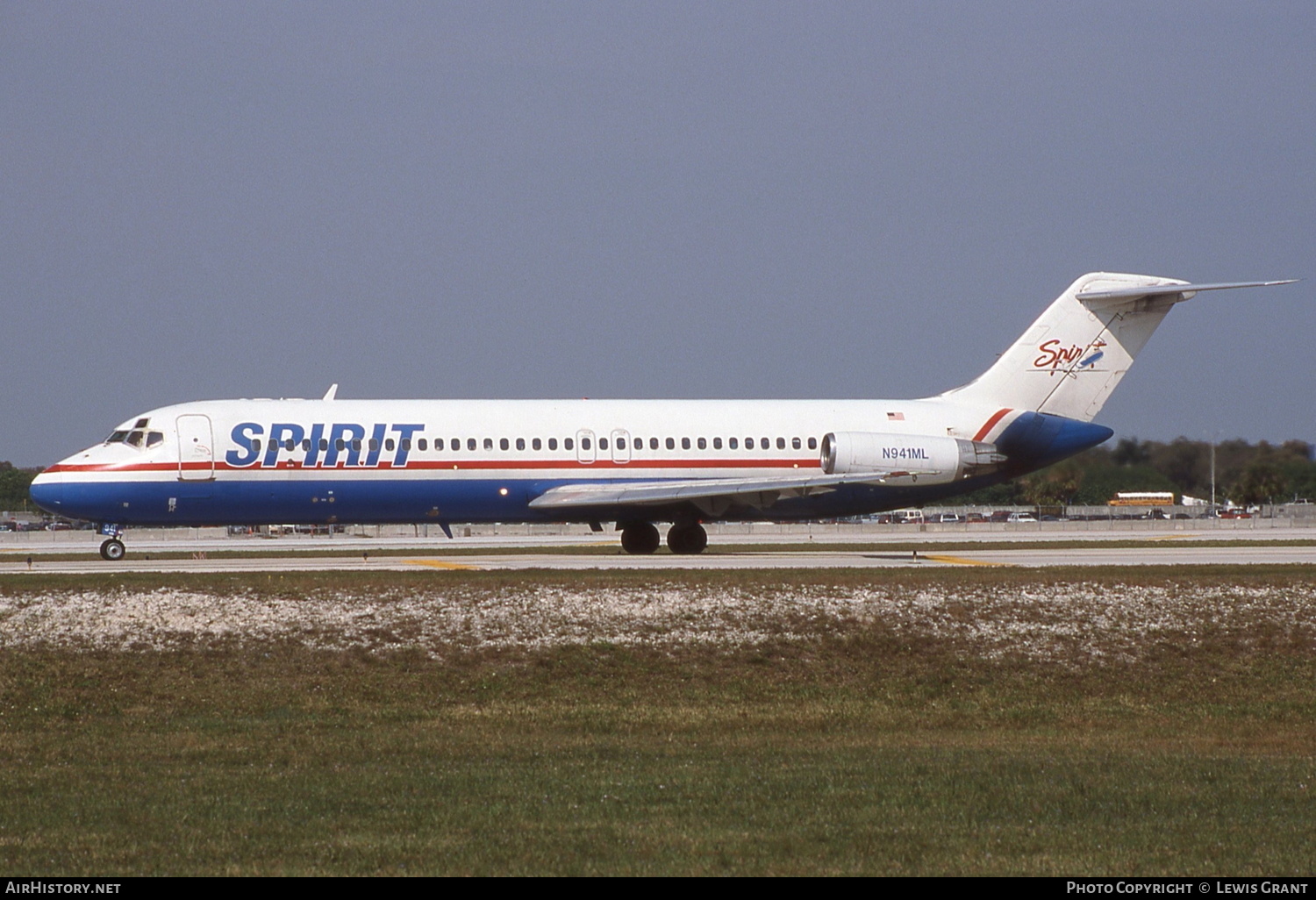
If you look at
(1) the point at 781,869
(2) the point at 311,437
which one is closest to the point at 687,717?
(1) the point at 781,869

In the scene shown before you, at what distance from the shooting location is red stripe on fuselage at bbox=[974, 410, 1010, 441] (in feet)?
131

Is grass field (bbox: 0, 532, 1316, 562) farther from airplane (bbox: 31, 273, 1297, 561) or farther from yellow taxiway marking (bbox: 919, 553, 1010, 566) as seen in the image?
yellow taxiway marking (bbox: 919, 553, 1010, 566)

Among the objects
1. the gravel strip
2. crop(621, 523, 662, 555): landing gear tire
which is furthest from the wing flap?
the gravel strip

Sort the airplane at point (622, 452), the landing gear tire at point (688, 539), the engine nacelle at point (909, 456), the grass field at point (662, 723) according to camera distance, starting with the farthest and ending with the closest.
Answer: the landing gear tire at point (688, 539)
the engine nacelle at point (909, 456)
the airplane at point (622, 452)
the grass field at point (662, 723)

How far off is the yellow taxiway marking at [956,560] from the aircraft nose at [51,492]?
70.2 feet

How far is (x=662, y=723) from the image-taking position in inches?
712

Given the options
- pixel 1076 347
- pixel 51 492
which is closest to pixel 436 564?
pixel 51 492

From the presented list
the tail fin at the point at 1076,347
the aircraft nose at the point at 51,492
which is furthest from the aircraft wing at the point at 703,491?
the aircraft nose at the point at 51,492

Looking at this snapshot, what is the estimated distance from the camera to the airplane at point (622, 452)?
1377 inches

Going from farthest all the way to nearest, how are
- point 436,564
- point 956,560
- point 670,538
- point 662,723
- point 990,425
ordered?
point 990,425 → point 670,538 → point 956,560 → point 436,564 → point 662,723

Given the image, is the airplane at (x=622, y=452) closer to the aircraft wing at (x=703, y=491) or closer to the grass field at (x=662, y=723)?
the aircraft wing at (x=703, y=491)

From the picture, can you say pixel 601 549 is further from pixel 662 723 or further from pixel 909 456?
pixel 662 723

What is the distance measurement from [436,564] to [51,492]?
9.68 metres

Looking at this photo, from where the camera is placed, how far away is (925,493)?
39000 mm
